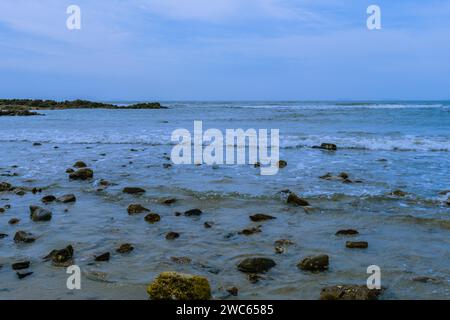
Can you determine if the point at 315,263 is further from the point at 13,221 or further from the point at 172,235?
the point at 13,221

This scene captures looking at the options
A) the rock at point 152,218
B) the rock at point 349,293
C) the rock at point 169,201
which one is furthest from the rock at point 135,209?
the rock at point 349,293

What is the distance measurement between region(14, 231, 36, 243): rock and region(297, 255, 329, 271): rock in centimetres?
431

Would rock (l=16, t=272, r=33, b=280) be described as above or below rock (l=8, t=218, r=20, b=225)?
below

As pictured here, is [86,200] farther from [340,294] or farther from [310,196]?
[340,294]

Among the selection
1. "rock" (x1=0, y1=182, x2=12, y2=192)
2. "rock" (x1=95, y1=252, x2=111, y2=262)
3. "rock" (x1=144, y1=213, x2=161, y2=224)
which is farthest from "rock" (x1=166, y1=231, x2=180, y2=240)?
"rock" (x1=0, y1=182, x2=12, y2=192)

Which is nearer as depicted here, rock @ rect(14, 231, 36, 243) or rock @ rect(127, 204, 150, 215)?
rock @ rect(14, 231, 36, 243)

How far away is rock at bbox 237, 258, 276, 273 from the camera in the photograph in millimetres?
5899

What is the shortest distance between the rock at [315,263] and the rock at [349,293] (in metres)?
0.69

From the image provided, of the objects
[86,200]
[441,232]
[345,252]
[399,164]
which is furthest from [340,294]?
[399,164]

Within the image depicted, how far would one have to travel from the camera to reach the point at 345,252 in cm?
663

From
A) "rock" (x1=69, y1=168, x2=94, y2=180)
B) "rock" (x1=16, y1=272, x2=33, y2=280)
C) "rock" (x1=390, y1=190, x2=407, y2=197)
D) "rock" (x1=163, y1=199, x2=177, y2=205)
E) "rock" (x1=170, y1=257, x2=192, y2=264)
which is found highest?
"rock" (x1=69, y1=168, x2=94, y2=180)

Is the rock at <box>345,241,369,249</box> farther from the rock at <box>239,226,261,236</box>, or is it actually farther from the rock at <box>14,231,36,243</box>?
the rock at <box>14,231,36,243</box>
